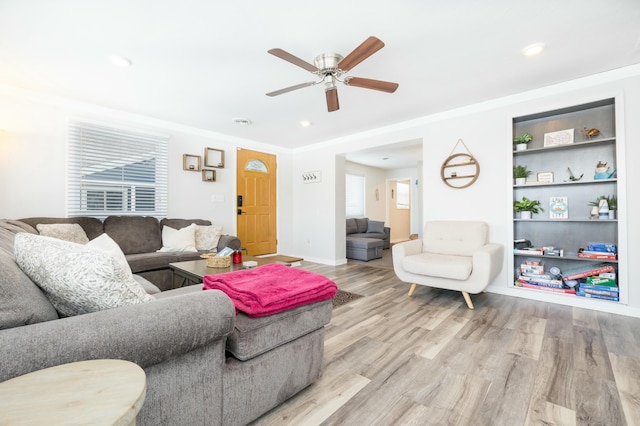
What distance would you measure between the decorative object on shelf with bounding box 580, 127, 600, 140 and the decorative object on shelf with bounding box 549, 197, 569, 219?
697 millimetres

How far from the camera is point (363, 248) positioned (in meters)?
5.59

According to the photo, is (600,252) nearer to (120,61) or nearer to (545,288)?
(545,288)

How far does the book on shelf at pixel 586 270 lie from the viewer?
2.87 meters

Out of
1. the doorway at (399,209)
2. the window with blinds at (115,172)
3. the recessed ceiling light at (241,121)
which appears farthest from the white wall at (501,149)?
the doorway at (399,209)

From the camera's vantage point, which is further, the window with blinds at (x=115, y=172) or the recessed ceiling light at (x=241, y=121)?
the recessed ceiling light at (x=241, y=121)

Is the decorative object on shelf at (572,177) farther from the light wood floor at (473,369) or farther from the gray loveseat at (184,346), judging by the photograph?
the gray loveseat at (184,346)

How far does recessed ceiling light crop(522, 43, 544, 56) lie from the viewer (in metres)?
2.31

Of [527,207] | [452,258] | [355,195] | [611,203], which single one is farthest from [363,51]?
[355,195]

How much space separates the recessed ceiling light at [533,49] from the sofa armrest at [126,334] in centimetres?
299

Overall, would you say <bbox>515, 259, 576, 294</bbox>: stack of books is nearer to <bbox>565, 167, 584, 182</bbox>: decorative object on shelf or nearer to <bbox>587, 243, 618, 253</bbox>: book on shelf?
<bbox>587, 243, 618, 253</bbox>: book on shelf

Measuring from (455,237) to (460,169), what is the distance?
0.94 m

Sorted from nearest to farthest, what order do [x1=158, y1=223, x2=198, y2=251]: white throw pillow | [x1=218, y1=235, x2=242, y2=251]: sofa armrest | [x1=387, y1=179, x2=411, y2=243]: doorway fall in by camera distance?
[x1=158, y1=223, x2=198, y2=251]: white throw pillow → [x1=218, y1=235, x2=242, y2=251]: sofa armrest → [x1=387, y1=179, x2=411, y2=243]: doorway

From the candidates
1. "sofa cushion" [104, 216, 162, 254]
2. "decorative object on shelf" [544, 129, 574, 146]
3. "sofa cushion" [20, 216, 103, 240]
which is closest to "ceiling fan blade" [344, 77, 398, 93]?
"decorative object on shelf" [544, 129, 574, 146]

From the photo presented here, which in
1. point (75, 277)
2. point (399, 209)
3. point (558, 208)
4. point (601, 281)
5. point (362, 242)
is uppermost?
point (399, 209)
